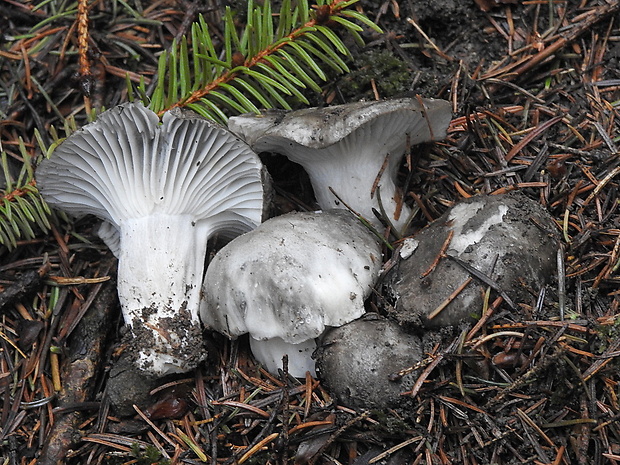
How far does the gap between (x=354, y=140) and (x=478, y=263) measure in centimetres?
86

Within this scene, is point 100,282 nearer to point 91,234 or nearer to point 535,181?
point 91,234

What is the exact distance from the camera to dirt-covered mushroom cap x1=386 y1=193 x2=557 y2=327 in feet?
8.33

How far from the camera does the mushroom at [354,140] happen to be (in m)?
2.68

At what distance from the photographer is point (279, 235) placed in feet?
9.12

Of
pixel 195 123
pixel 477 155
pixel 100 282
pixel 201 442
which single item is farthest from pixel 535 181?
pixel 100 282

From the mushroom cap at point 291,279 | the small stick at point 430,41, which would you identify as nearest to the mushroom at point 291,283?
the mushroom cap at point 291,279

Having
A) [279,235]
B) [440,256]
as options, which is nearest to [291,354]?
[279,235]

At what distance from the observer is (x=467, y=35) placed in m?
3.45

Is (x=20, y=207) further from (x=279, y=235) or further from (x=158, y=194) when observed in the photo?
(x=279, y=235)

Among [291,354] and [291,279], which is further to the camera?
[291,354]

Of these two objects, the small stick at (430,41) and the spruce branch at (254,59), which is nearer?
the spruce branch at (254,59)

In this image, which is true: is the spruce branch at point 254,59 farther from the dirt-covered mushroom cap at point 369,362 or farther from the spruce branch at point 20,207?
the dirt-covered mushroom cap at point 369,362

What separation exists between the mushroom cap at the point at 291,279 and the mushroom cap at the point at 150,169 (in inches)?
12.3

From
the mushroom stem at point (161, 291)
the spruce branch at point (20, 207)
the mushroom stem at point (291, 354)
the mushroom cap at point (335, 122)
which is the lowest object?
the mushroom stem at point (291, 354)
